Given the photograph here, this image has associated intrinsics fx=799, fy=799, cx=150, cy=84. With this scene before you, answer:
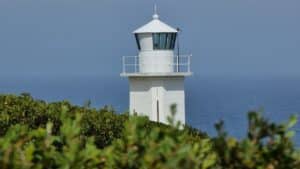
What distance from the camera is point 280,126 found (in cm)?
282

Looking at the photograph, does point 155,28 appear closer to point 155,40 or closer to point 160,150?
point 155,40

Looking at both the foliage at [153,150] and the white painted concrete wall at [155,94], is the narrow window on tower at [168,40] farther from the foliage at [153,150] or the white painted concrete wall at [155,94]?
the foliage at [153,150]

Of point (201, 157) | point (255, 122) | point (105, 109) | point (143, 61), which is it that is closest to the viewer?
point (255, 122)

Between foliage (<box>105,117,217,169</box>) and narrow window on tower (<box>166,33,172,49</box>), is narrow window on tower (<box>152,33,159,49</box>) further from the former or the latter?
foliage (<box>105,117,217,169</box>)

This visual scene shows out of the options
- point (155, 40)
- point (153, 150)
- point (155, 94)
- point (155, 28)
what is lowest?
point (153, 150)

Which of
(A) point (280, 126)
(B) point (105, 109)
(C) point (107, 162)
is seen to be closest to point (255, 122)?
(A) point (280, 126)

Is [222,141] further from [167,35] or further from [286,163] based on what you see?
[167,35]

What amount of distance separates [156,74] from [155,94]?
72cm

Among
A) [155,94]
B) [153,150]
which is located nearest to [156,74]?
[155,94]

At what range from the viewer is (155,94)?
28859 millimetres

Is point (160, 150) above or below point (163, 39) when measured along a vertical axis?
below

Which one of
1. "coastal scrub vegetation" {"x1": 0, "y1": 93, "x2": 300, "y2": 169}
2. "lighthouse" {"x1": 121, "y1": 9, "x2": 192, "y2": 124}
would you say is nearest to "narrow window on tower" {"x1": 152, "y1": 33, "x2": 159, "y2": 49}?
"lighthouse" {"x1": 121, "y1": 9, "x2": 192, "y2": 124}

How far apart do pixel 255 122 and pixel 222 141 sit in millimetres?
164

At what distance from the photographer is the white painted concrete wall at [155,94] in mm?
28859
